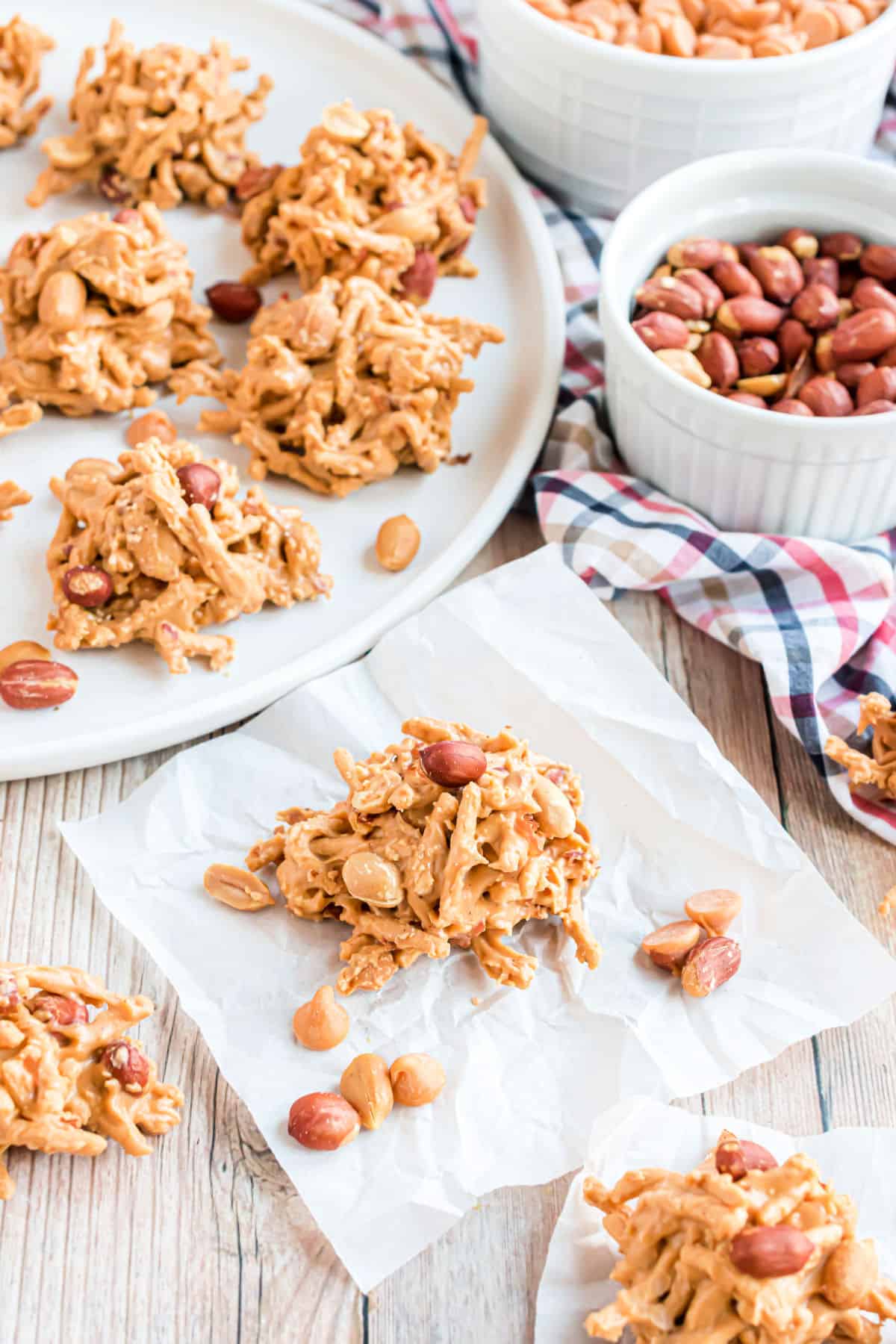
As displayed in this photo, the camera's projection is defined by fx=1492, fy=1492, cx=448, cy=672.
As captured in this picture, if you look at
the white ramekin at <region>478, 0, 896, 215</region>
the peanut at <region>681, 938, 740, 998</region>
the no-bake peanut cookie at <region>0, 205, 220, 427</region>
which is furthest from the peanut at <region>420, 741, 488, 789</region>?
the white ramekin at <region>478, 0, 896, 215</region>

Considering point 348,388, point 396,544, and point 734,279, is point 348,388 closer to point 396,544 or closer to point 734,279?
point 396,544

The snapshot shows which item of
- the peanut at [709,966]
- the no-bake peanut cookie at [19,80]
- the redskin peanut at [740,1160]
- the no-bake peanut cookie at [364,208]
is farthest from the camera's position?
the no-bake peanut cookie at [19,80]

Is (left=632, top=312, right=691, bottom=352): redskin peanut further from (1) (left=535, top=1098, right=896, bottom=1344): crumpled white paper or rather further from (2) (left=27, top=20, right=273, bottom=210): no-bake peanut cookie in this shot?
(1) (left=535, top=1098, right=896, bottom=1344): crumpled white paper

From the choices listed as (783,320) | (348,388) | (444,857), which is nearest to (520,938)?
(444,857)

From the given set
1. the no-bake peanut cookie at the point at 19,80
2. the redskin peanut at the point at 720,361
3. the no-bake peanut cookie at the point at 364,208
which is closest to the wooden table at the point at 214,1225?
the redskin peanut at the point at 720,361

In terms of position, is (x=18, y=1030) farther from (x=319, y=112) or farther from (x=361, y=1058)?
(x=319, y=112)

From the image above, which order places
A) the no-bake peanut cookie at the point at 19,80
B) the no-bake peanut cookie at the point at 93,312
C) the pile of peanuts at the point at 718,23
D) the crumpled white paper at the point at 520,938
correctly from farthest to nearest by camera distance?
1. the no-bake peanut cookie at the point at 19,80
2. the pile of peanuts at the point at 718,23
3. the no-bake peanut cookie at the point at 93,312
4. the crumpled white paper at the point at 520,938

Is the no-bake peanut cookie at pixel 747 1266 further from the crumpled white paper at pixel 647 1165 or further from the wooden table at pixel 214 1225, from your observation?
the wooden table at pixel 214 1225
